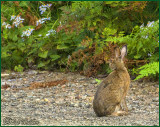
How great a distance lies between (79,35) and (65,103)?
9.56ft

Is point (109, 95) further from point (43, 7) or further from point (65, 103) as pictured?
point (43, 7)

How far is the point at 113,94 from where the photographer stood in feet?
16.9

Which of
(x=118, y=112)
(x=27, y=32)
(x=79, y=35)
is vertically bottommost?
(x=118, y=112)

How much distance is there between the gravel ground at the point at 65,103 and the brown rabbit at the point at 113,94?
0.13 m

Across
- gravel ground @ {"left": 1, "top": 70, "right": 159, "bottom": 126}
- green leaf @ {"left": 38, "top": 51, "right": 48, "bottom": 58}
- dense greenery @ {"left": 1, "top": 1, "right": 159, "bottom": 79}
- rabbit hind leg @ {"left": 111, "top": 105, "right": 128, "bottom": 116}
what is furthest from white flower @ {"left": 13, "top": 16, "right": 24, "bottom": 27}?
rabbit hind leg @ {"left": 111, "top": 105, "right": 128, "bottom": 116}


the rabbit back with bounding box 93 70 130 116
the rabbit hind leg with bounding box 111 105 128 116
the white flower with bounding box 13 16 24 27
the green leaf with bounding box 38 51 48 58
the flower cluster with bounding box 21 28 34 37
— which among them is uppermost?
the white flower with bounding box 13 16 24 27

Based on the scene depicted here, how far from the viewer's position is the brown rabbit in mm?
5113

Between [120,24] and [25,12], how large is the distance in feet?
10.5

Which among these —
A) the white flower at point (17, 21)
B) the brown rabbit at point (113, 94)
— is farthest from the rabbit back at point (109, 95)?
the white flower at point (17, 21)

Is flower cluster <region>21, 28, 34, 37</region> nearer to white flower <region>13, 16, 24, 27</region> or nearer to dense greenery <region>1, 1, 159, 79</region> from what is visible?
dense greenery <region>1, 1, 159, 79</region>

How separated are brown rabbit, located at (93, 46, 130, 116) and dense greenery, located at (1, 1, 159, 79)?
1.21m

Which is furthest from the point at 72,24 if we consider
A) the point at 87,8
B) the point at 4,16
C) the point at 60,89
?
the point at 4,16

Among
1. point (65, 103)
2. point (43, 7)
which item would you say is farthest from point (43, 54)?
point (65, 103)

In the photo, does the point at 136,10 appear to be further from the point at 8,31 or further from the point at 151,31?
the point at 8,31
